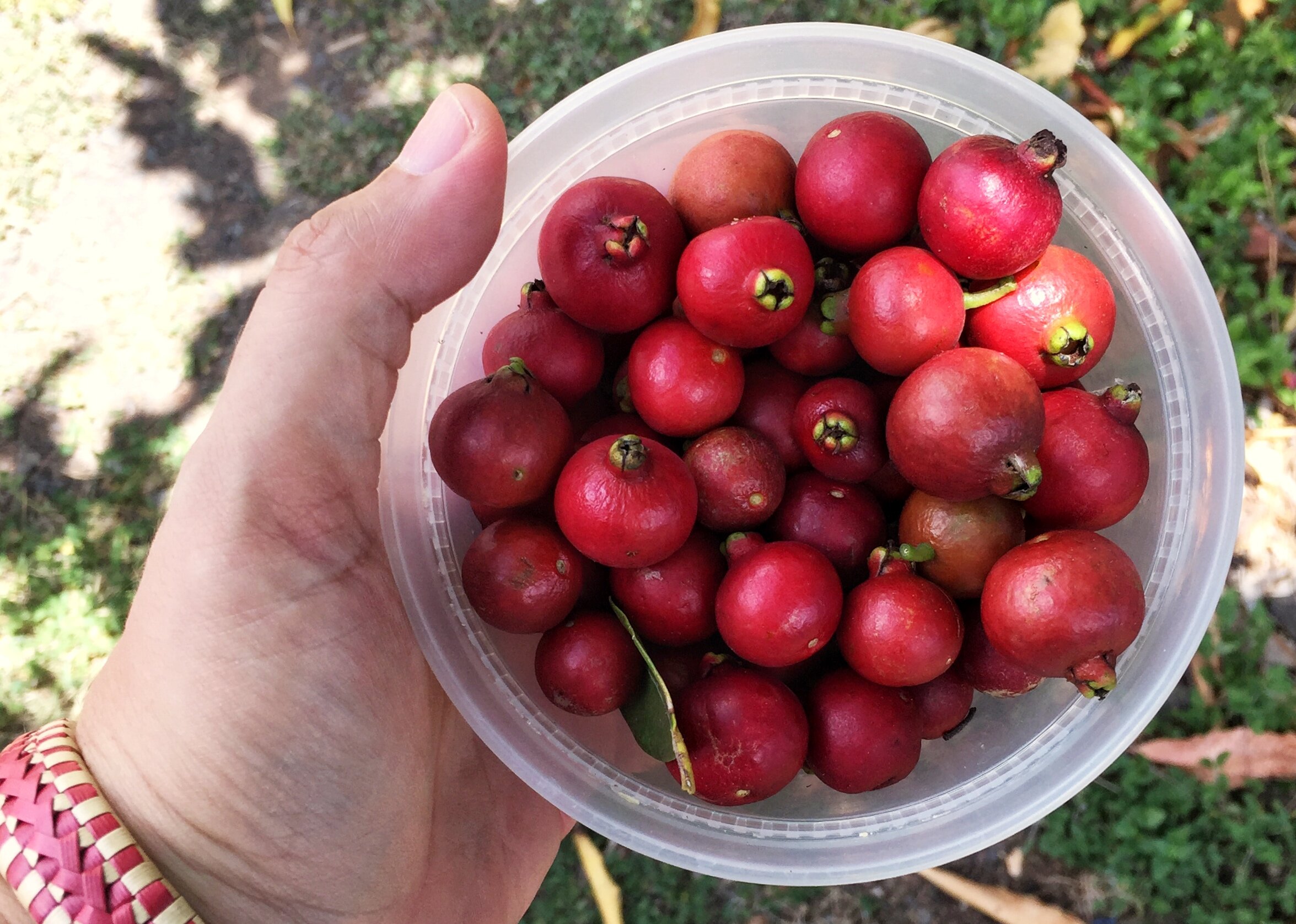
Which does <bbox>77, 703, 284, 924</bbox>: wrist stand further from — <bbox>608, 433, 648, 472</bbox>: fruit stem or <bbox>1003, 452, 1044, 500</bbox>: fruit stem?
<bbox>1003, 452, 1044, 500</bbox>: fruit stem

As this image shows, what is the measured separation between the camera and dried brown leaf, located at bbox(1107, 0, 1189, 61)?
4.23m

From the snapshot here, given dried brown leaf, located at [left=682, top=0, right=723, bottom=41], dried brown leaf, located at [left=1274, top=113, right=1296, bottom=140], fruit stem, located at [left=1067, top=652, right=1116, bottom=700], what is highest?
dried brown leaf, located at [left=682, top=0, right=723, bottom=41]

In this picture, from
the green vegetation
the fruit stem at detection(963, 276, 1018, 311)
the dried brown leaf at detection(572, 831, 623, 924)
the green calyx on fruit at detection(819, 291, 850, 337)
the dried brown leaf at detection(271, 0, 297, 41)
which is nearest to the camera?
the fruit stem at detection(963, 276, 1018, 311)

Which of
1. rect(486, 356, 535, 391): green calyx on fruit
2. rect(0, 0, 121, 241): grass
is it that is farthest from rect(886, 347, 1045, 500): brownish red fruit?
rect(0, 0, 121, 241): grass

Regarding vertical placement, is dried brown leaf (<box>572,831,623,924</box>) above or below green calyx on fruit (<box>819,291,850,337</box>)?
below

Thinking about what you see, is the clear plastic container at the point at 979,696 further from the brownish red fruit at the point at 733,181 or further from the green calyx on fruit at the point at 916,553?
the green calyx on fruit at the point at 916,553

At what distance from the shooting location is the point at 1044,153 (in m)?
2.51

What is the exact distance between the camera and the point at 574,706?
2.74 meters

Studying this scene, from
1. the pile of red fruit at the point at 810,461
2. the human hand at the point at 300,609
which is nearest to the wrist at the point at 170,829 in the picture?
the human hand at the point at 300,609

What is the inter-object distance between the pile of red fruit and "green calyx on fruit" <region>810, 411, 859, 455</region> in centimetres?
1

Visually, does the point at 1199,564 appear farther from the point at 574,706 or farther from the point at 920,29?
the point at 920,29

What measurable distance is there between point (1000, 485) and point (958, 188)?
2.43 ft

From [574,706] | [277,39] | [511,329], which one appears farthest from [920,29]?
[574,706]

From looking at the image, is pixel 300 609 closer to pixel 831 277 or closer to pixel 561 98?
pixel 831 277
